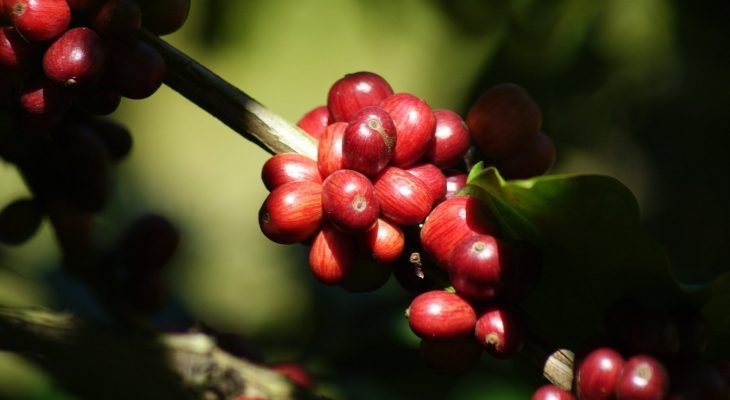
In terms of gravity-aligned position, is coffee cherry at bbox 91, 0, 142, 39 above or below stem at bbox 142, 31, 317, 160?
above

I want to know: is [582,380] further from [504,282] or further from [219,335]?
[219,335]

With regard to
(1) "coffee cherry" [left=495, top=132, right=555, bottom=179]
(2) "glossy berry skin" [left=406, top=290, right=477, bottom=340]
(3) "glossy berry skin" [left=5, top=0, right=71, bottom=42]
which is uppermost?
(3) "glossy berry skin" [left=5, top=0, right=71, bottom=42]

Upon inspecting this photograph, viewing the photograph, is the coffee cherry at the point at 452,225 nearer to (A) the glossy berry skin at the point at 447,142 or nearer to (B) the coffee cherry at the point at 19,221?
(A) the glossy berry skin at the point at 447,142

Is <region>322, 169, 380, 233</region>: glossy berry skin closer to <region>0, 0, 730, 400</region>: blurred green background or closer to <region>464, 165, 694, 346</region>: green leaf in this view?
<region>464, 165, 694, 346</region>: green leaf

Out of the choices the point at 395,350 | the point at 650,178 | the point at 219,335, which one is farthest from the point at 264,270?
the point at 650,178

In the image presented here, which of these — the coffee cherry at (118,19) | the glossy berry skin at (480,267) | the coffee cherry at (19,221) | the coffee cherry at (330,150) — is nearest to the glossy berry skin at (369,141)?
the coffee cherry at (330,150)

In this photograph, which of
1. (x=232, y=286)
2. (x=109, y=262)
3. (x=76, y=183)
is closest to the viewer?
(x=76, y=183)

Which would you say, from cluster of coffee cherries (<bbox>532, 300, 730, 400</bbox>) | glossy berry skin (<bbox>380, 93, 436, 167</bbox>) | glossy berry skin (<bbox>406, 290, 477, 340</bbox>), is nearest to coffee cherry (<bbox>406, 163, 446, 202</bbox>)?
glossy berry skin (<bbox>380, 93, 436, 167</bbox>)
